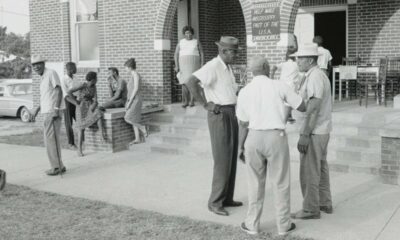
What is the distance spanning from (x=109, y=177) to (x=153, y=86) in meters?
4.27

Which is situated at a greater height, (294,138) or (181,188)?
(294,138)

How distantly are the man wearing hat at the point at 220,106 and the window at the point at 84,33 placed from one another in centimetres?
804

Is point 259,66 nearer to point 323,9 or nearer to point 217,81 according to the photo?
point 217,81

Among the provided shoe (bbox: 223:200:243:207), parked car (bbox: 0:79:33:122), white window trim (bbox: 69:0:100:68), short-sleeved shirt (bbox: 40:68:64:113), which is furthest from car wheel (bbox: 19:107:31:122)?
shoe (bbox: 223:200:243:207)

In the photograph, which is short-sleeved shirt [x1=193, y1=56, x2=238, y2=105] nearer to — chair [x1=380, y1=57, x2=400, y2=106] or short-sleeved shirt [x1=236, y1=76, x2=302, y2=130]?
short-sleeved shirt [x1=236, y1=76, x2=302, y2=130]

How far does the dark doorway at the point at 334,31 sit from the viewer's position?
14270 mm

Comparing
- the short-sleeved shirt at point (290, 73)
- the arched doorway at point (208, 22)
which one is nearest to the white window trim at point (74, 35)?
the arched doorway at point (208, 22)

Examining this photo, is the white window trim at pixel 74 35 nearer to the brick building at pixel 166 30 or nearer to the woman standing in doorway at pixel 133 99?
the brick building at pixel 166 30

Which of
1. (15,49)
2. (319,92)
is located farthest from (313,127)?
(15,49)

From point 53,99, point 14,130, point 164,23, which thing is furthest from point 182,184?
point 14,130

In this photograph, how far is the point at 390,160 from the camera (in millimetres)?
7273

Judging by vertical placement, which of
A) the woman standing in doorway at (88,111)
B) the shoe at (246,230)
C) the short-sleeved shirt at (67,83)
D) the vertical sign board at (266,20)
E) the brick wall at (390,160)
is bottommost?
the shoe at (246,230)

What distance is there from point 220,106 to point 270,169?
46.2 inches

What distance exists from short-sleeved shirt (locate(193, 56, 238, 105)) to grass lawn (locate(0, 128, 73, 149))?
19.8 ft
